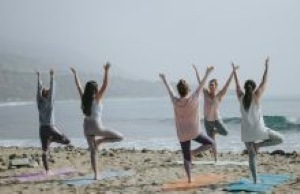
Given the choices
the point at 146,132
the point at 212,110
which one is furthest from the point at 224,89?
the point at 146,132

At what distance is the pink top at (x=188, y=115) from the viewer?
1127 centimetres

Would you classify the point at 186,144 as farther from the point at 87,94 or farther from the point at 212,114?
the point at 212,114

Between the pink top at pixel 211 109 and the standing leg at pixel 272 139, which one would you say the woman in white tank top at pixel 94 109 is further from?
the pink top at pixel 211 109

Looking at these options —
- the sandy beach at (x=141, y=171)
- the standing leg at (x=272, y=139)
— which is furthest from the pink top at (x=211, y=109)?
the standing leg at (x=272, y=139)

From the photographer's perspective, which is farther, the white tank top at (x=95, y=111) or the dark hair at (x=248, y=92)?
the white tank top at (x=95, y=111)

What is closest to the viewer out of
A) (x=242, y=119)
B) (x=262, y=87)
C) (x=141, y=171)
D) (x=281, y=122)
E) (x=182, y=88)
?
(x=262, y=87)

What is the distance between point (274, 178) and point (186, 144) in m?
2.12

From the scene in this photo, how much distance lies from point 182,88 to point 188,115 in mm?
574

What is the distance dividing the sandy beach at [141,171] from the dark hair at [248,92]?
1737mm

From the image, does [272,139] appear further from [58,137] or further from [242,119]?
[58,137]

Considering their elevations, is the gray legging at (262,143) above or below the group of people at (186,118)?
below

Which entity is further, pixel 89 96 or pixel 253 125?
pixel 89 96

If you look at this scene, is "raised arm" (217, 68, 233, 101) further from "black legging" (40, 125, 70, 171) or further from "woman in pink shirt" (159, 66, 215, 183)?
"black legging" (40, 125, 70, 171)

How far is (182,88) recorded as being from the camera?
36.9 feet
